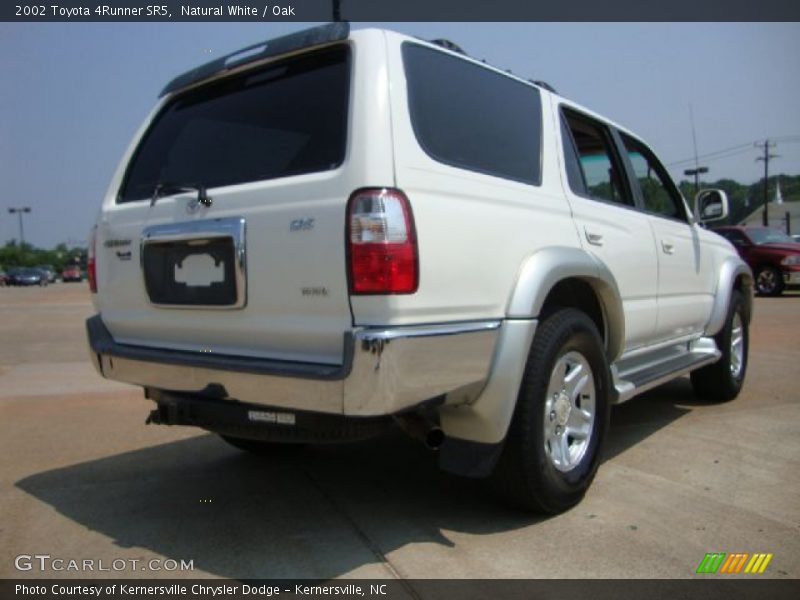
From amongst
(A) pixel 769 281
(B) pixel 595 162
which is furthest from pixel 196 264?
(A) pixel 769 281

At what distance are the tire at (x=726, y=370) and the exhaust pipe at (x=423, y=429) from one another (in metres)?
3.23

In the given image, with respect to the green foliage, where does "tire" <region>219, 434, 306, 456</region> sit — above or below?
below

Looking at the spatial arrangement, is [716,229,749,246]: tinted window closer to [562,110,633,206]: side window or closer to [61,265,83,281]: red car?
[562,110,633,206]: side window

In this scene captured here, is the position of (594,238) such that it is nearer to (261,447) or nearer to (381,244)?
(381,244)

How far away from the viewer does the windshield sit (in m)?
15.6

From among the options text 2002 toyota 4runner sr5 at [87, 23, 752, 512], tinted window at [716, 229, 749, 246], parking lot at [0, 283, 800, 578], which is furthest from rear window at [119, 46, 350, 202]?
tinted window at [716, 229, 749, 246]

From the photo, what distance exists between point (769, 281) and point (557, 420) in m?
14.6

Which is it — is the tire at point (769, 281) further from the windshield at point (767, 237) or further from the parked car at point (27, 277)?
the parked car at point (27, 277)

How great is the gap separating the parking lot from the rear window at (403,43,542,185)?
1533mm

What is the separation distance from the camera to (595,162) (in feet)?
12.5

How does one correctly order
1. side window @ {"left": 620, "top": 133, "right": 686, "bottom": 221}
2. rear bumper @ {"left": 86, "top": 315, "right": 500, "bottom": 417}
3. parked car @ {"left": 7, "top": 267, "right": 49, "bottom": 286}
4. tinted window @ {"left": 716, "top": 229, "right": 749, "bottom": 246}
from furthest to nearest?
parked car @ {"left": 7, "top": 267, "right": 49, "bottom": 286} < tinted window @ {"left": 716, "top": 229, "right": 749, "bottom": 246} < side window @ {"left": 620, "top": 133, "right": 686, "bottom": 221} < rear bumper @ {"left": 86, "top": 315, "right": 500, "bottom": 417}

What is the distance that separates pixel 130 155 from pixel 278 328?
1548mm

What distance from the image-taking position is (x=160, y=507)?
10.7 ft

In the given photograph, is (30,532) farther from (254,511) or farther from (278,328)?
(278,328)
